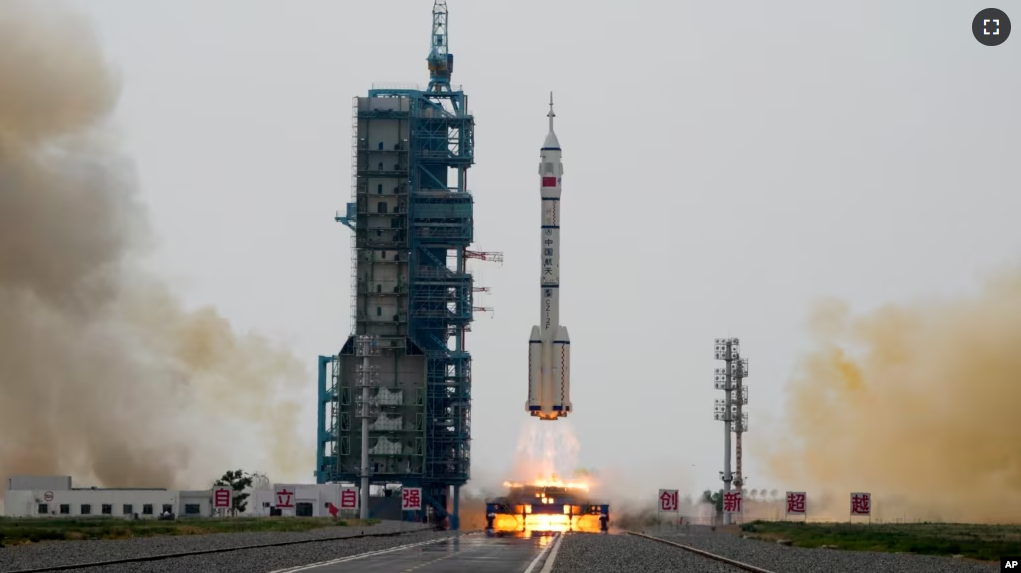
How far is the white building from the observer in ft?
445

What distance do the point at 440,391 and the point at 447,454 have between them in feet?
19.7

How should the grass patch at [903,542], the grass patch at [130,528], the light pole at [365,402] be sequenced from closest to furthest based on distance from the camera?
the grass patch at [903,542] < the grass patch at [130,528] < the light pole at [365,402]

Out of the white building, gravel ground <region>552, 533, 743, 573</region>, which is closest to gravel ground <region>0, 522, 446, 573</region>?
gravel ground <region>552, 533, 743, 573</region>

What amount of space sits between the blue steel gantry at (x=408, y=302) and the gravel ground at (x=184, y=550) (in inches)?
2233

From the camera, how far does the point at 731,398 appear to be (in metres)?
136

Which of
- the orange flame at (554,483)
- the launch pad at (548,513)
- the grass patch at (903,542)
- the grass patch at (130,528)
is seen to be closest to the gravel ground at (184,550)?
the grass patch at (130,528)

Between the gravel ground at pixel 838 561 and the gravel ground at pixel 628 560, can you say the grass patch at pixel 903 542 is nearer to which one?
the gravel ground at pixel 838 561

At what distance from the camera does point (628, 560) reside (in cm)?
5853

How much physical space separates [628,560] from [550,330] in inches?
1904

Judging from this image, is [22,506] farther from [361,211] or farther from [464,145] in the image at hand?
[464,145]

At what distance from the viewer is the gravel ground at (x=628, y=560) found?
51562mm

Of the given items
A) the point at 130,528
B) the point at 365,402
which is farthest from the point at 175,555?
the point at 365,402

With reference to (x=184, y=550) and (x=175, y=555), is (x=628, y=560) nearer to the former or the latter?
(x=175, y=555)

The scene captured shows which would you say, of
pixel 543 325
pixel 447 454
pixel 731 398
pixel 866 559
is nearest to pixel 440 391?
pixel 447 454
